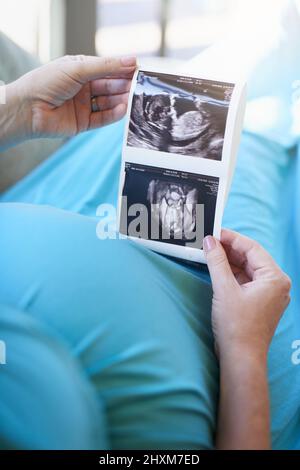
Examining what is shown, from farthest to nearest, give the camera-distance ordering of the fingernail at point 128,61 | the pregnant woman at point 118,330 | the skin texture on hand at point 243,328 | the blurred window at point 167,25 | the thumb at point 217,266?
1. the blurred window at point 167,25
2. the fingernail at point 128,61
3. the thumb at point 217,266
4. the skin texture on hand at point 243,328
5. the pregnant woman at point 118,330

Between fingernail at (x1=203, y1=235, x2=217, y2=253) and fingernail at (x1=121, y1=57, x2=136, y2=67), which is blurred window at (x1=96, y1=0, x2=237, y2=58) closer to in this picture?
fingernail at (x1=121, y1=57, x2=136, y2=67)

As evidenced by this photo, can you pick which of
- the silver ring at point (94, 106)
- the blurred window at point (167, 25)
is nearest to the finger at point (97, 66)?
the silver ring at point (94, 106)

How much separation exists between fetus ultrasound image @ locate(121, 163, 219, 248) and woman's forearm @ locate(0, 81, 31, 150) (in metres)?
0.23

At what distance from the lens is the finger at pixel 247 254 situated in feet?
3.12

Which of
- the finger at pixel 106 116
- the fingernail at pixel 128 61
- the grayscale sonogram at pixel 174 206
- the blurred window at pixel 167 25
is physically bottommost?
the grayscale sonogram at pixel 174 206

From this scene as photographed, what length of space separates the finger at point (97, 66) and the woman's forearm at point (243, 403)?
517 millimetres

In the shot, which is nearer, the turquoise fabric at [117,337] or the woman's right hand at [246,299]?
the turquoise fabric at [117,337]

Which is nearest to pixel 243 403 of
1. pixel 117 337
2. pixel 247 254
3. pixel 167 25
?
pixel 117 337

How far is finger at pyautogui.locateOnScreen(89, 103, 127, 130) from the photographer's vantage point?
1.10 metres

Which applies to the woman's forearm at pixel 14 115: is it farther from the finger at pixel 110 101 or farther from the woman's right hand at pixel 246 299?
the woman's right hand at pixel 246 299

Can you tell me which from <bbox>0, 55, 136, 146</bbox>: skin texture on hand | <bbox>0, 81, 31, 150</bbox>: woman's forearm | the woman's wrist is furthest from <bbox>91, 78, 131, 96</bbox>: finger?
the woman's wrist

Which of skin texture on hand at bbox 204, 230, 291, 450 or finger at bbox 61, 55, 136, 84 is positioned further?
finger at bbox 61, 55, 136, 84

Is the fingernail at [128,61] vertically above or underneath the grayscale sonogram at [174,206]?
above

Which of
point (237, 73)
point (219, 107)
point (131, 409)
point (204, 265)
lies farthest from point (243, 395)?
point (237, 73)
